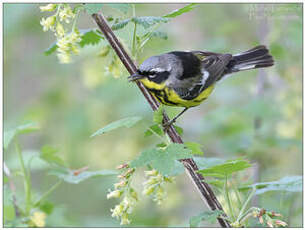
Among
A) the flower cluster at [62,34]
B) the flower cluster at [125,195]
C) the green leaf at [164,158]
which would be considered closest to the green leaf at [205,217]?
the green leaf at [164,158]

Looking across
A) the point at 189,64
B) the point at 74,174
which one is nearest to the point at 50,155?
the point at 74,174

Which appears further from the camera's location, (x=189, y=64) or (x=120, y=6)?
(x=189, y=64)

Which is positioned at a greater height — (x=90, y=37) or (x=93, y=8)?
(x=93, y=8)

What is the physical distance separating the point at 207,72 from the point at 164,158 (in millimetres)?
1391

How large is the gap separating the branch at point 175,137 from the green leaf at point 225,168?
6cm

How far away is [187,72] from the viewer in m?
2.96

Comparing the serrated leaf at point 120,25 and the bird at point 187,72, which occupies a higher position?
the serrated leaf at point 120,25

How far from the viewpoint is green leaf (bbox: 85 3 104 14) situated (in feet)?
6.56

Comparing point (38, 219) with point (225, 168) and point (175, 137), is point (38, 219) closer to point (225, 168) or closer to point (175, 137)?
point (175, 137)

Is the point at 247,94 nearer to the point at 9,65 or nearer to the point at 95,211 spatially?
the point at 95,211

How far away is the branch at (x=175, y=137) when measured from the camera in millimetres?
1961


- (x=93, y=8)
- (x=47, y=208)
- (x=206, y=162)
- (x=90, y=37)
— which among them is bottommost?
(x=47, y=208)

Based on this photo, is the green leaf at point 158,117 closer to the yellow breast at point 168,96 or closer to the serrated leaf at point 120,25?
the serrated leaf at point 120,25

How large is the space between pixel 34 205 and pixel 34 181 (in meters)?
3.92
